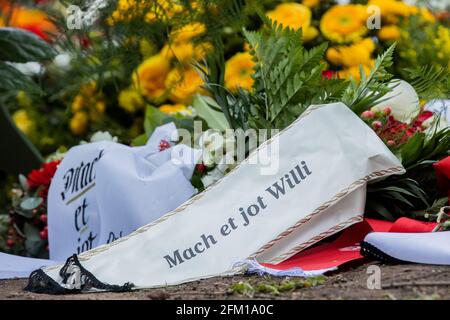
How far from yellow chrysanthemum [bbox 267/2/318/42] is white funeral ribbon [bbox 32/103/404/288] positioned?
4.38 ft

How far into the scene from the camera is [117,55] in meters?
3.25

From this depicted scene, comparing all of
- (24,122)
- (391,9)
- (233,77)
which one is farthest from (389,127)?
(24,122)

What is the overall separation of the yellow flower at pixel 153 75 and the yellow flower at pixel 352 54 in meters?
0.79

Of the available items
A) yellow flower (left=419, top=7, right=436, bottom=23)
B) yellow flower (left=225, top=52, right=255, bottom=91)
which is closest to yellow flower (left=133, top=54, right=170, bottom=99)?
yellow flower (left=225, top=52, right=255, bottom=91)

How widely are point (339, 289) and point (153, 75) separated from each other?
229 cm

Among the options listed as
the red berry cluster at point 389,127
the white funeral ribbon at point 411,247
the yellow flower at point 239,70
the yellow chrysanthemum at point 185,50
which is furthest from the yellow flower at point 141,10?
the white funeral ribbon at point 411,247

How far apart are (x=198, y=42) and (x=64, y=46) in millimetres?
549

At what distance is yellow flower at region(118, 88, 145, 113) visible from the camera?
3.89 m

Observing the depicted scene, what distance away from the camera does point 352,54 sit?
3.31 metres

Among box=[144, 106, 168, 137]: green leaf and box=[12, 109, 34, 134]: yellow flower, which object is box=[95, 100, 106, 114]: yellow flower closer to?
box=[12, 109, 34, 134]: yellow flower

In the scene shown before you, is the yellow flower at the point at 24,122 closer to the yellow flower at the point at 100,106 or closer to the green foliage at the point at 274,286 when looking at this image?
the yellow flower at the point at 100,106

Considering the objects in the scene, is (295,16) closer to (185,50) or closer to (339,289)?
(185,50)

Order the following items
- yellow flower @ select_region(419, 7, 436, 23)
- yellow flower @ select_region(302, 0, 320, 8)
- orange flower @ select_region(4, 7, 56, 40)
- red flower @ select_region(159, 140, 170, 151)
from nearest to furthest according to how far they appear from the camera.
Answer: red flower @ select_region(159, 140, 170, 151), yellow flower @ select_region(302, 0, 320, 8), yellow flower @ select_region(419, 7, 436, 23), orange flower @ select_region(4, 7, 56, 40)
